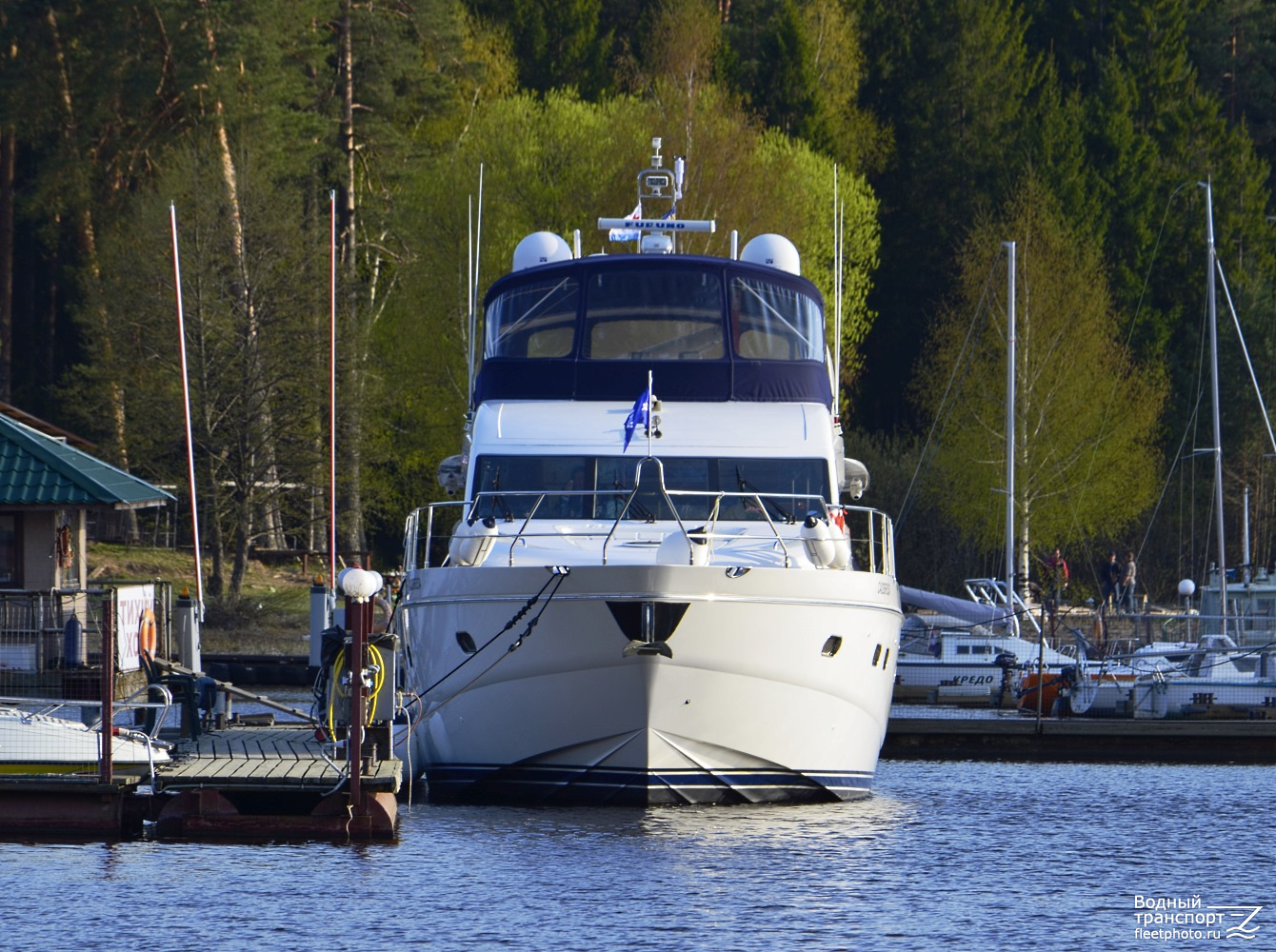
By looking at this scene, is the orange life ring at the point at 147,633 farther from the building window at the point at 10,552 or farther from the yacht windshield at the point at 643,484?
the yacht windshield at the point at 643,484

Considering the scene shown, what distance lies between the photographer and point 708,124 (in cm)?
4925

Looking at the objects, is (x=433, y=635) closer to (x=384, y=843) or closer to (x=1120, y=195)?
(x=384, y=843)

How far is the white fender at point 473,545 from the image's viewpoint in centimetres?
1911

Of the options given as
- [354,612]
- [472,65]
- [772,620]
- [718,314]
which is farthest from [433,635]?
[472,65]

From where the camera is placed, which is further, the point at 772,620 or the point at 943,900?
the point at 772,620

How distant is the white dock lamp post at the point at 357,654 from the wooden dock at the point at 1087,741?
31.2 feet

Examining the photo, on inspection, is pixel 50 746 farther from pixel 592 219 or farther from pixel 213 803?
pixel 592 219

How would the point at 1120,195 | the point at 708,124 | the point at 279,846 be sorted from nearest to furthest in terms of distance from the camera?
the point at 279,846
the point at 708,124
the point at 1120,195

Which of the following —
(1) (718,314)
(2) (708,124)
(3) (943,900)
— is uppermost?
(2) (708,124)

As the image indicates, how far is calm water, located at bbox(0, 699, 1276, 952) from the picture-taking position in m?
14.4

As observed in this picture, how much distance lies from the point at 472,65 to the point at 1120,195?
754 inches

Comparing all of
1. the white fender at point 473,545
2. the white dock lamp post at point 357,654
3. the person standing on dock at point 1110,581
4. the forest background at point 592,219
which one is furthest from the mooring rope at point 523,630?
the person standing on dock at point 1110,581

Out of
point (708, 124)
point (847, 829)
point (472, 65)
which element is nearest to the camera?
point (847, 829)

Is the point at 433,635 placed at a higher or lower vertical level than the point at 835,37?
lower
